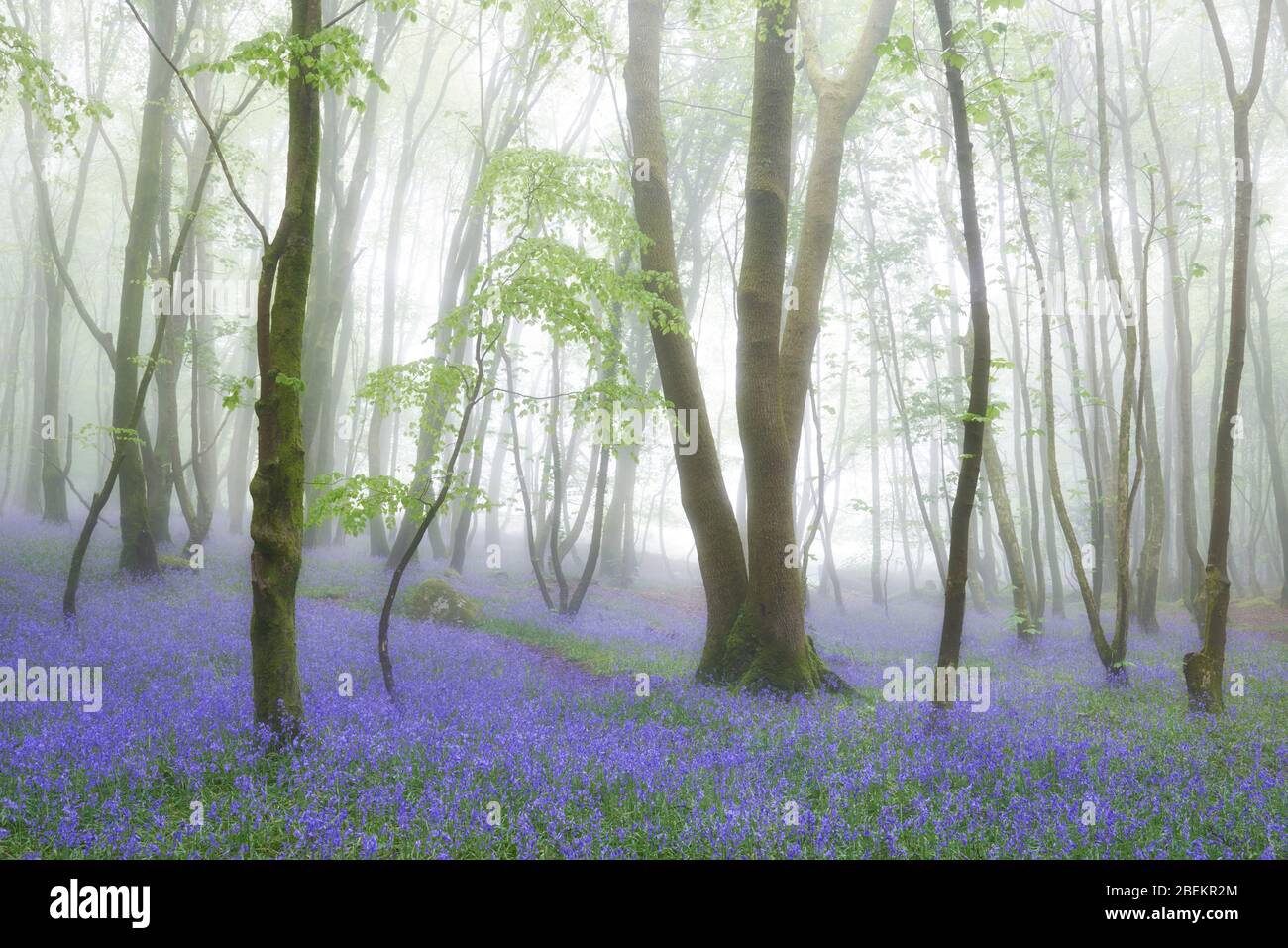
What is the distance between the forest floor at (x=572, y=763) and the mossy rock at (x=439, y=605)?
250cm

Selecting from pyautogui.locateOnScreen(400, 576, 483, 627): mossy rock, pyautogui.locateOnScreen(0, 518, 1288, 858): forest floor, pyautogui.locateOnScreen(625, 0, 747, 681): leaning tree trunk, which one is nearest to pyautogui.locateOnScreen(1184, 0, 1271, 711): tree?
pyautogui.locateOnScreen(0, 518, 1288, 858): forest floor

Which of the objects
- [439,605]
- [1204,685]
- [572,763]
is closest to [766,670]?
[572,763]

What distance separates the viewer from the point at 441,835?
4.07 metres

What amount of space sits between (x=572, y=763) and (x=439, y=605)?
817cm

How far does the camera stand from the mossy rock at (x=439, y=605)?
12.6 metres

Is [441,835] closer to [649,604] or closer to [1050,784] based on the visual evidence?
[1050,784]

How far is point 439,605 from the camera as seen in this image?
12797 mm

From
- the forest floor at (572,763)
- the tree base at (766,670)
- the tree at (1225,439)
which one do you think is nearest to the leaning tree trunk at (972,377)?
the forest floor at (572,763)

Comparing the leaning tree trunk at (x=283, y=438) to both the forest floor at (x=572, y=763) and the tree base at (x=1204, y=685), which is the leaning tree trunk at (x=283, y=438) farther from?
the tree base at (x=1204, y=685)

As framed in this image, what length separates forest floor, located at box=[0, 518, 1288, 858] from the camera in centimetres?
415

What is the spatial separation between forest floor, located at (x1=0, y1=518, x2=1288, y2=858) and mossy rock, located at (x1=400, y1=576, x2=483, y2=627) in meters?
2.50

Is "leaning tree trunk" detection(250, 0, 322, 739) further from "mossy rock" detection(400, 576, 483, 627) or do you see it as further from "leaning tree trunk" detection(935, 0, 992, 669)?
"mossy rock" detection(400, 576, 483, 627)

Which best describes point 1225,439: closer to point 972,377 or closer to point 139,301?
point 972,377

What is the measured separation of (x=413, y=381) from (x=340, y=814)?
14.1ft
